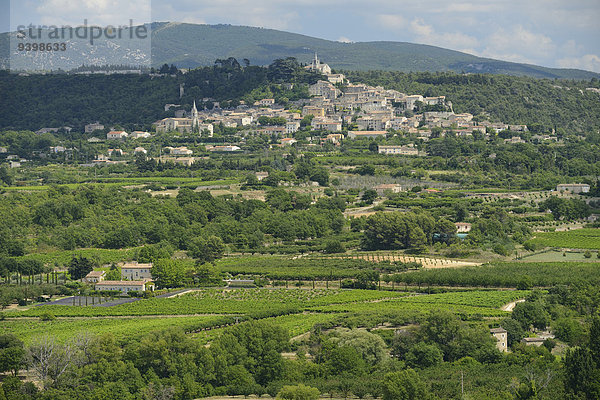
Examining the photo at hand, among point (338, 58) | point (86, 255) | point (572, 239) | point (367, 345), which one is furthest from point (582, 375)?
point (338, 58)

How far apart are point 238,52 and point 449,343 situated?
170 metres

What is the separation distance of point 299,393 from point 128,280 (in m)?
17.7

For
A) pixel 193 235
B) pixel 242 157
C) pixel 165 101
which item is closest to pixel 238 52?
pixel 165 101

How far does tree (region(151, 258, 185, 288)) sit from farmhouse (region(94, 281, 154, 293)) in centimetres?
60

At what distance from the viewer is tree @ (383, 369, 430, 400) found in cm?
2112

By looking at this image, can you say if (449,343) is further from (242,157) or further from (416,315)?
(242,157)

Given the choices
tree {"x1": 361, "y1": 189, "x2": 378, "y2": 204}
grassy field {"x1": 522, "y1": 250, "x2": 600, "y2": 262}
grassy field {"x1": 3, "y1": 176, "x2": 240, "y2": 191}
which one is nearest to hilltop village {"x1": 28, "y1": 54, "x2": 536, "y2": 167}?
grassy field {"x1": 3, "y1": 176, "x2": 240, "y2": 191}

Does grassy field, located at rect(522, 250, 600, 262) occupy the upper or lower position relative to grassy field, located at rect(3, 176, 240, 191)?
lower

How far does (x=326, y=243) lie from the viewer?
145 feet

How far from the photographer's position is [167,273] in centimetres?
3709

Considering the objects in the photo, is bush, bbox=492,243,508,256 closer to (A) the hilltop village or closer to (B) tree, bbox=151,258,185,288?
(B) tree, bbox=151,258,185,288

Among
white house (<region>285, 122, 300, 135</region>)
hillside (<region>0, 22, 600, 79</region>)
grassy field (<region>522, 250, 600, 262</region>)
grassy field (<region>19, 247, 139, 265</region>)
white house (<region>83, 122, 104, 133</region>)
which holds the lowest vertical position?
grassy field (<region>19, 247, 139, 265</region>)

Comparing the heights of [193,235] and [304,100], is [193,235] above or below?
below

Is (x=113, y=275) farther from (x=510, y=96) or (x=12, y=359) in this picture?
(x=510, y=96)
